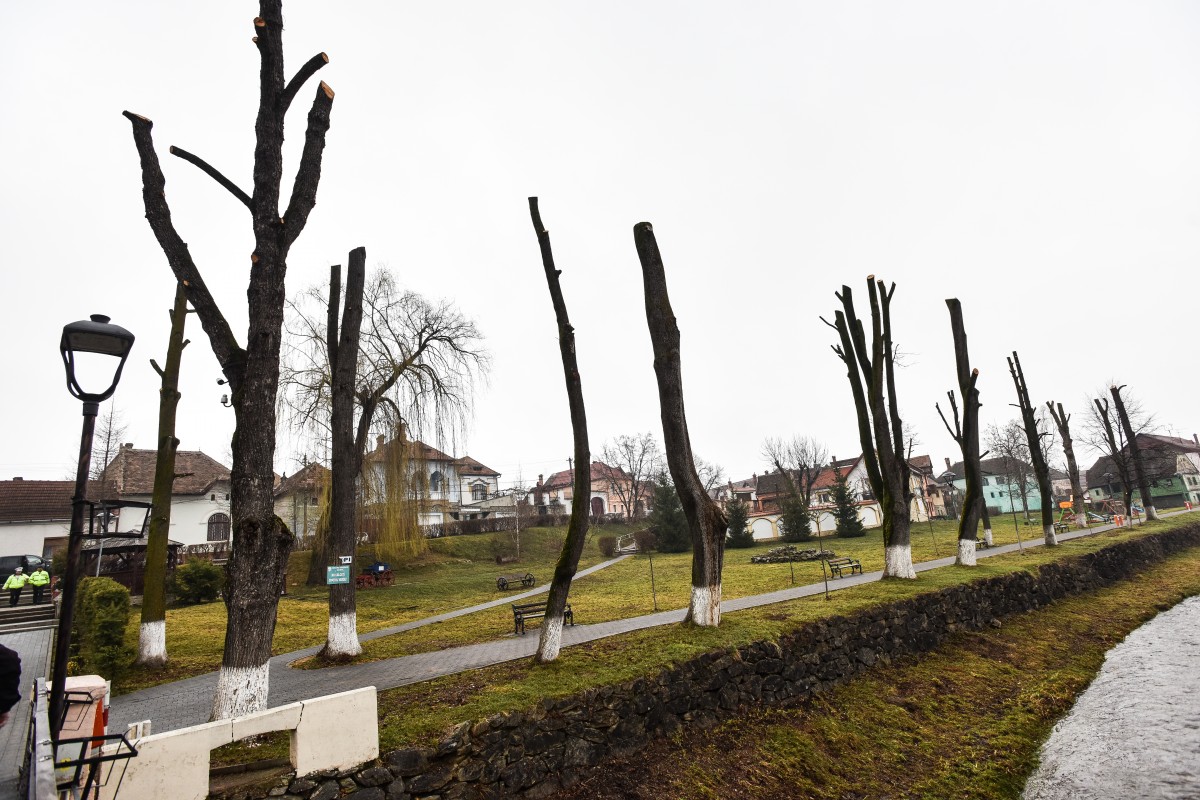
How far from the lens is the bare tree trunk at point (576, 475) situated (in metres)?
7.83

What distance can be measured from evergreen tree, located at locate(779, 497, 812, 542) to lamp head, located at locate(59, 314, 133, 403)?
3398 centimetres

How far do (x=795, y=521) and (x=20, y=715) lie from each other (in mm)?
33248

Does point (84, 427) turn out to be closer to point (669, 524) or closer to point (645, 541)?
point (669, 524)

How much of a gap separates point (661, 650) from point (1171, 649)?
10549 mm

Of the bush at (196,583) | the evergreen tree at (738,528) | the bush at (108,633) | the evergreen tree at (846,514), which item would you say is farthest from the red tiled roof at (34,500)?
the evergreen tree at (846,514)

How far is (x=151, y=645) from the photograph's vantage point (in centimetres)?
1052

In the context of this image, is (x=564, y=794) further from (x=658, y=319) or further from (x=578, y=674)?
(x=658, y=319)

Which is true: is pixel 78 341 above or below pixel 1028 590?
above

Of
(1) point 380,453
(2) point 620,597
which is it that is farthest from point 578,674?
(1) point 380,453

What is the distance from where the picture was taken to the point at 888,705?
8758 millimetres

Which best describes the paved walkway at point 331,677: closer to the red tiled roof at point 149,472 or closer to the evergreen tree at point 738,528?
the evergreen tree at point 738,528

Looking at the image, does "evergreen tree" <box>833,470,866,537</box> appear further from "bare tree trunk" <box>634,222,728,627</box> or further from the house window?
the house window

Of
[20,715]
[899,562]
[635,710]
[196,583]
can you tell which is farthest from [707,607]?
[196,583]

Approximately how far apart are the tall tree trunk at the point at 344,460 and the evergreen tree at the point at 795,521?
28.6m
